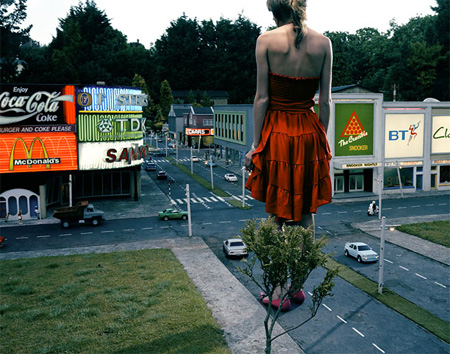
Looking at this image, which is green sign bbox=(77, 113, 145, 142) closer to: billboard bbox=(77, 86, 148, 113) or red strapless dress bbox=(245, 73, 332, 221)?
billboard bbox=(77, 86, 148, 113)

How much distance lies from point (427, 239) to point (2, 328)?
119 ft

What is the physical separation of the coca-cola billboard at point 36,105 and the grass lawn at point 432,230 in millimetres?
41297

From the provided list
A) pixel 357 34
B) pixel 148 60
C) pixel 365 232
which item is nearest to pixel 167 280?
pixel 365 232

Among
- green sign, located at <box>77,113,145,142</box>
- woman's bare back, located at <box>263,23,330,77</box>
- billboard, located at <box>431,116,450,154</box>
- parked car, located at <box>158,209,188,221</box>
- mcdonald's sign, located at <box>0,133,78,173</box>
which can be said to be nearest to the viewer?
woman's bare back, located at <box>263,23,330,77</box>

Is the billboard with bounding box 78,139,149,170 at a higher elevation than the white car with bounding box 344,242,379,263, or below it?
higher

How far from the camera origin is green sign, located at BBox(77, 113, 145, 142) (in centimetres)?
5659

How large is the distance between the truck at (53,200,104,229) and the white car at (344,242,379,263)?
1067 inches

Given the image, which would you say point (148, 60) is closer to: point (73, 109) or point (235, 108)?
point (235, 108)

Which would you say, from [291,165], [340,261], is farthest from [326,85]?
[340,261]

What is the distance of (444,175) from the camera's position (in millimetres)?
69312

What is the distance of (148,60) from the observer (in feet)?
607

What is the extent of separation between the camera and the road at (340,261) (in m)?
23.3

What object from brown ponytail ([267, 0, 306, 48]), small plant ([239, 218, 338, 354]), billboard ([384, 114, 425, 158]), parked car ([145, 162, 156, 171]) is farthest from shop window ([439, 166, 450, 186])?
brown ponytail ([267, 0, 306, 48])

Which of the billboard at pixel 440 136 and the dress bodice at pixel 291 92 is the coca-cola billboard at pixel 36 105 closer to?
the dress bodice at pixel 291 92
